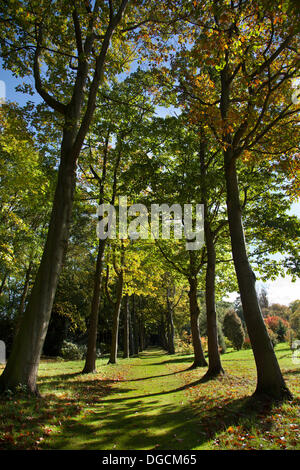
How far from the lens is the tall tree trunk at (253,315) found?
5836mm

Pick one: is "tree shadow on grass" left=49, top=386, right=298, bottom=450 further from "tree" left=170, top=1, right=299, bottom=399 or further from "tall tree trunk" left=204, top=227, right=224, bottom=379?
"tall tree trunk" left=204, top=227, right=224, bottom=379

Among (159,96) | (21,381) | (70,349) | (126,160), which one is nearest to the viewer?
(21,381)

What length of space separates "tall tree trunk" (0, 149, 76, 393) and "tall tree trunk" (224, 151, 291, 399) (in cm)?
460

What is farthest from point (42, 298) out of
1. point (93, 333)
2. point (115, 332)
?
point (115, 332)

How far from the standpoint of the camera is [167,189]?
10625 mm

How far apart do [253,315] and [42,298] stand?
5.24m

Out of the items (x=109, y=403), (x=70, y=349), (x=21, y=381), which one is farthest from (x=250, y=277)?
(x=70, y=349)

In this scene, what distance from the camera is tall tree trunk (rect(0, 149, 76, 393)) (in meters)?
5.71

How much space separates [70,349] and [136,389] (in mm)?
17488

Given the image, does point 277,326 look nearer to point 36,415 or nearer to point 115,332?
point 115,332

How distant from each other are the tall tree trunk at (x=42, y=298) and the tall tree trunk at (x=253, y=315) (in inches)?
181

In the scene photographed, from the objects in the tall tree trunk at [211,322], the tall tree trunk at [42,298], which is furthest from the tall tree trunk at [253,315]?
the tall tree trunk at [42,298]

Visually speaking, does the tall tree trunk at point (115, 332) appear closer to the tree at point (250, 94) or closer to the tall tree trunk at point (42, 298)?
the tall tree trunk at point (42, 298)
